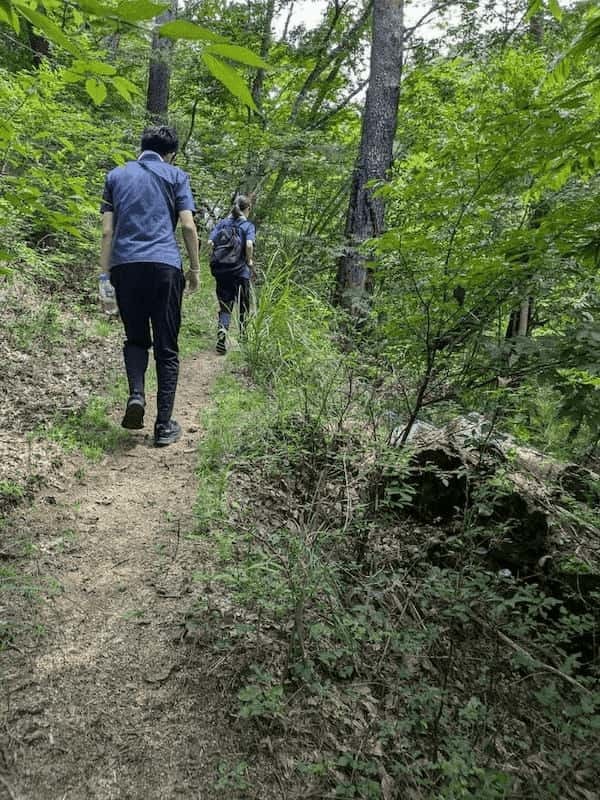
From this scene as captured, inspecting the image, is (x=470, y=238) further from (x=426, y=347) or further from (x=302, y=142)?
(x=302, y=142)

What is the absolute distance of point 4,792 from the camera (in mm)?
1459

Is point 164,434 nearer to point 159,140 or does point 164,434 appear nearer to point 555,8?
point 159,140

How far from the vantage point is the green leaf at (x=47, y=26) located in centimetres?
Answer: 88

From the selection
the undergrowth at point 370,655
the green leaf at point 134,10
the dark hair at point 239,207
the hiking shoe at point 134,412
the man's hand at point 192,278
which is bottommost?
the undergrowth at point 370,655

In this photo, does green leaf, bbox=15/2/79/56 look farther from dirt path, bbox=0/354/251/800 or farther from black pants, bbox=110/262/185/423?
black pants, bbox=110/262/185/423

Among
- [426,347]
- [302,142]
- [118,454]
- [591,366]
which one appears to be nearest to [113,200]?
[118,454]

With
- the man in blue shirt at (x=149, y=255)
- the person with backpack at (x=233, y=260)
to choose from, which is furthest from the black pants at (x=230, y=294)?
the man in blue shirt at (x=149, y=255)

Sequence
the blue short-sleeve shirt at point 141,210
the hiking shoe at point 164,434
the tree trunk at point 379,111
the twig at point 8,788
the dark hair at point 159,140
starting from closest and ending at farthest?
1. the twig at point 8,788
2. the blue short-sleeve shirt at point 141,210
3. the dark hair at point 159,140
4. the hiking shoe at point 164,434
5. the tree trunk at point 379,111

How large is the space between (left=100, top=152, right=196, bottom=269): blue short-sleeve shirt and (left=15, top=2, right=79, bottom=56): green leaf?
9.18 feet

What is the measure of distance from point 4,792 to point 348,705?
46.6 inches

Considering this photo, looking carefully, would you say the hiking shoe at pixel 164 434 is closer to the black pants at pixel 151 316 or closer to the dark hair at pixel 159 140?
the black pants at pixel 151 316

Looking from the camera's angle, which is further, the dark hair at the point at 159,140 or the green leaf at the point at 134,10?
the dark hair at the point at 159,140

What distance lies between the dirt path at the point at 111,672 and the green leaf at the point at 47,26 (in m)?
1.85

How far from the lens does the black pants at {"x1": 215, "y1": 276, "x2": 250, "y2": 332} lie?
6.71 meters
